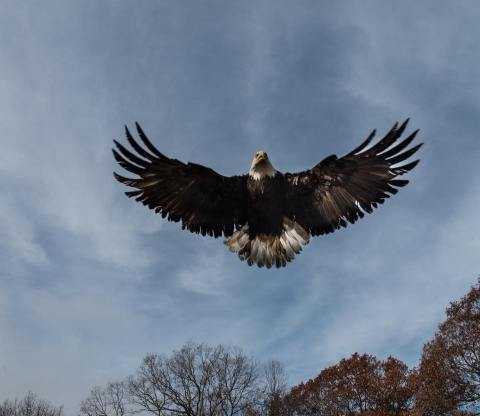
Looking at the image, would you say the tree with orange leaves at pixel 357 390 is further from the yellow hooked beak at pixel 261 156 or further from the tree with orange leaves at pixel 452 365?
the yellow hooked beak at pixel 261 156

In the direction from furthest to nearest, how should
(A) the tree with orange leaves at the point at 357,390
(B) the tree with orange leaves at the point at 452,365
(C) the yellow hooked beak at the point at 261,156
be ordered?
(A) the tree with orange leaves at the point at 357,390 < (B) the tree with orange leaves at the point at 452,365 < (C) the yellow hooked beak at the point at 261,156

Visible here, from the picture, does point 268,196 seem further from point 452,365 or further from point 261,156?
point 452,365

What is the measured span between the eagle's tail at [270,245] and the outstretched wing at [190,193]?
0.23 meters

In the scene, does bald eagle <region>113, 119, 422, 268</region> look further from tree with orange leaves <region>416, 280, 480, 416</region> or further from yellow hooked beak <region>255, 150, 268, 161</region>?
tree with orange leaves <region>416, 280, 480, 416</region>

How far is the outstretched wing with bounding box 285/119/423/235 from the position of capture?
6.56m

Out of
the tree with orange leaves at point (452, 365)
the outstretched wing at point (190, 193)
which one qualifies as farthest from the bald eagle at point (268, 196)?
the tree with orange leaves at point (452, 365)

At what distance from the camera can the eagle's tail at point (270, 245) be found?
696 cm

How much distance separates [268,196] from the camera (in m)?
6.63

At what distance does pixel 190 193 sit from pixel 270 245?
58.0 inches

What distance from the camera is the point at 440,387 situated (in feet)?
66.7

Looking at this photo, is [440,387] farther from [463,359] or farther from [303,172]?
[303,172]

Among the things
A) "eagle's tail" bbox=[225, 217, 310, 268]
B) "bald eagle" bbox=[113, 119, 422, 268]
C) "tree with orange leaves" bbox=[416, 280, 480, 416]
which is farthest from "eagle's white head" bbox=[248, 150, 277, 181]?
"tree with orange leaves" bbox=[416, 280, 480, 416]

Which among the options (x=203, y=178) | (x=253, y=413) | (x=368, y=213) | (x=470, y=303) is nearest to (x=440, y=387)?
(x=470, y=303)

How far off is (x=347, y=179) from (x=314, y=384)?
2885cm
